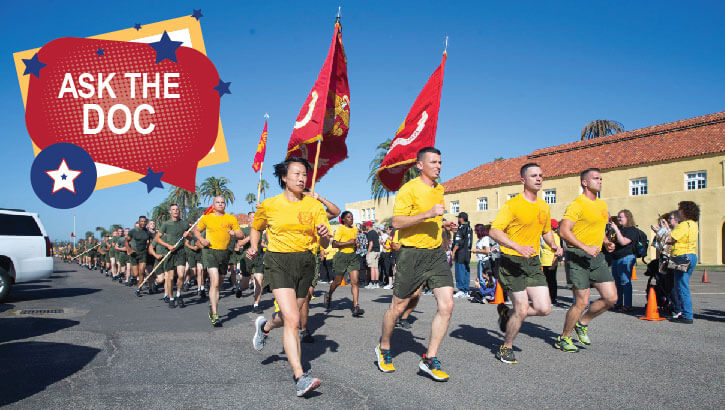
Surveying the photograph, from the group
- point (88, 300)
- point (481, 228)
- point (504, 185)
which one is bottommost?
point (88, 300)

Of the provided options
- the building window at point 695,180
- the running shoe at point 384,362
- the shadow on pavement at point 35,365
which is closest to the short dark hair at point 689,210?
the running shoe at point 384,362

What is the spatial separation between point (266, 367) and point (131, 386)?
1248mm

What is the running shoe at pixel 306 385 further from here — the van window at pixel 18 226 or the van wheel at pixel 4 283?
the van window at pixel 18 226

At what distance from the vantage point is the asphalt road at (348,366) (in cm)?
380

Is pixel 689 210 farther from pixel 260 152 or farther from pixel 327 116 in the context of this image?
pixel 260 152

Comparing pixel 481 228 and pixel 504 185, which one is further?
pixel 504 185

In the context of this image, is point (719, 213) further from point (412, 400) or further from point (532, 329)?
point (412, 400)

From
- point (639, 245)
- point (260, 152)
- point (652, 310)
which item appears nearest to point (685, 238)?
point (639, 245)

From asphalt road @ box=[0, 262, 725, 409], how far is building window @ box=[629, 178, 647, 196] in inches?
1083

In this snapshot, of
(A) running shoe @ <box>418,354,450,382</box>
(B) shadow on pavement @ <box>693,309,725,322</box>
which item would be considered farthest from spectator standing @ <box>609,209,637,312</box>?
(A) running shoe @ <box>418,354,450,382</box>

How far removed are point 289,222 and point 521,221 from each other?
98.5 inches

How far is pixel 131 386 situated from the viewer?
13.5 ft

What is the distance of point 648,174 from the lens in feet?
103

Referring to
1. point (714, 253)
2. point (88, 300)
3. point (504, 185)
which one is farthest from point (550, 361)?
point (504, 185)
